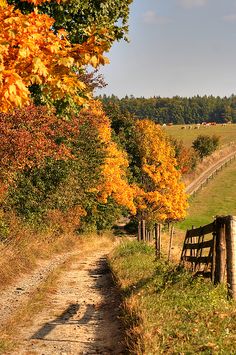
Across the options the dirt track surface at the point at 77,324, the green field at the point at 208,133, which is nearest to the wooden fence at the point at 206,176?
the green field at the point at 208,133

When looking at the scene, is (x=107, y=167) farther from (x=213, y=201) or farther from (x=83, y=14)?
(x=213, y=201)

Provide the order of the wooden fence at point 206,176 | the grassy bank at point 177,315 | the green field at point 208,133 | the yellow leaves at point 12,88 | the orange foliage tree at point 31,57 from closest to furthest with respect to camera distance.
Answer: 1. the yellow leaves at point 12,88
2. the orange foliage tree at point 31,57
3. the grassy bank at point 177,315
4. the wooden fence at point 206,176
5. the green field at point 208,133

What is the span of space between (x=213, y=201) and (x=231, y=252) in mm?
66975

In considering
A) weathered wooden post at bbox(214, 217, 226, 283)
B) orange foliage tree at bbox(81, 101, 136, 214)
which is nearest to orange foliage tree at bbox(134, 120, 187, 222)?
orange foliage tree at bbox(81, 101, 136, 214)

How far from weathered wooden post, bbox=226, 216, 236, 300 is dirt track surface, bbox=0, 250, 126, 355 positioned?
8.55ft

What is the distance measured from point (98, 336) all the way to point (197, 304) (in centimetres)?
216

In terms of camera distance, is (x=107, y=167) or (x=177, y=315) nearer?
(x=177, y=315)

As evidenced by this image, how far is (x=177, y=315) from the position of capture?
8.35 meters

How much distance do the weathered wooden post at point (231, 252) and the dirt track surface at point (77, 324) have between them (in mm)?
2605

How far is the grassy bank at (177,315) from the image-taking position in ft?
22.1

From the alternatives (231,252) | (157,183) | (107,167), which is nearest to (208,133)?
(157,183)

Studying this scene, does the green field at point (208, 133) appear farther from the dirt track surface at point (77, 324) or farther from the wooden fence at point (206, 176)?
the dirt track surface at point (77, 324)

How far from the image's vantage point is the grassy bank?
22.1 ft

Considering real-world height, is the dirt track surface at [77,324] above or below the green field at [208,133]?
below
